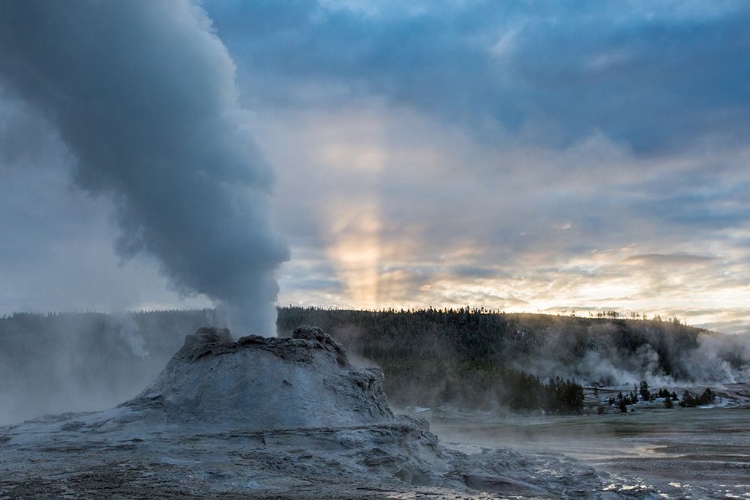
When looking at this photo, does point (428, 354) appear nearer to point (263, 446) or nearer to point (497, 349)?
point (497, 349)

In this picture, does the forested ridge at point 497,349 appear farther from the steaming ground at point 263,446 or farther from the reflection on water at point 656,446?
the steaming ground at point 263,446

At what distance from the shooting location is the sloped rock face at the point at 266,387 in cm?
1877

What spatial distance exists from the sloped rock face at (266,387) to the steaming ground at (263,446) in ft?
0.13

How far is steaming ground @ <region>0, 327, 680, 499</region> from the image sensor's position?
43.9ft

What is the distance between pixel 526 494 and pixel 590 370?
90669 mm

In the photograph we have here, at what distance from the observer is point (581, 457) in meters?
25.1

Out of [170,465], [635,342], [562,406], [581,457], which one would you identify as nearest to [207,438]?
[170,465]

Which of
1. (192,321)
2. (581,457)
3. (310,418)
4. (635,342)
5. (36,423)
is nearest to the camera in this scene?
(310,418)

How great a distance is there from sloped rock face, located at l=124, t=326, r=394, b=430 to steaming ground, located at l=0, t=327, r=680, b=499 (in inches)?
1.6

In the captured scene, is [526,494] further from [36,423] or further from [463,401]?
[463,401]

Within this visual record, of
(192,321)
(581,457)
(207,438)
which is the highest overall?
(192,321)

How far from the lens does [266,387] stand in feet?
63.9

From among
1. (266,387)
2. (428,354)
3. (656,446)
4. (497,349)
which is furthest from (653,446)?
(497,349)

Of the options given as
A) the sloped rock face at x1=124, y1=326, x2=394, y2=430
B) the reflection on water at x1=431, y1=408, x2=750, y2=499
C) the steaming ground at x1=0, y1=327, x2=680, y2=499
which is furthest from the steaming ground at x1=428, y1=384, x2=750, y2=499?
the sloped rock face at x1=124, y1=326, x2=394, y2=430
